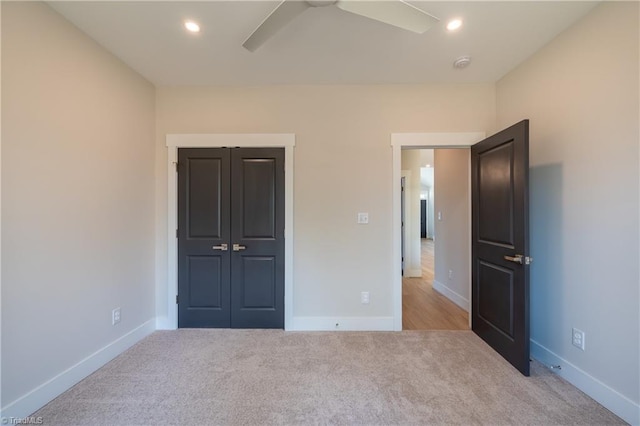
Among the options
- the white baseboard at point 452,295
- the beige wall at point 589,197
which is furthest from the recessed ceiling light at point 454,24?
the white baseboard at point 452,295

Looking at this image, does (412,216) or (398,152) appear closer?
(398,152)

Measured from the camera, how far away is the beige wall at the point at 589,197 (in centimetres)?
158

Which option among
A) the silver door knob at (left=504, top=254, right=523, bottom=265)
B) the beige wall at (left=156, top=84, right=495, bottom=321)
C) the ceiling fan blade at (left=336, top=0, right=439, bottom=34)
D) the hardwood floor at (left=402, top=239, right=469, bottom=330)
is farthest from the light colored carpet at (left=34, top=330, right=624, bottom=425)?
the ceiling fan blade at (left=336, top=0, right=439, bottom=34)

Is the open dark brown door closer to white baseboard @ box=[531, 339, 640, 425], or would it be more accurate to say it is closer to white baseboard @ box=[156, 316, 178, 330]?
white baseboard @ box=[531, 339, 640, 425]

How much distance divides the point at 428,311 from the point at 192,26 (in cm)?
372

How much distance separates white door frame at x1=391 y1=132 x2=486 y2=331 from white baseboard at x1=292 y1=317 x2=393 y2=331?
5.3 inches

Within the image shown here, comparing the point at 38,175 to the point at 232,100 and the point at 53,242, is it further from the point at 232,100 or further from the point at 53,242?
the point at 232,100

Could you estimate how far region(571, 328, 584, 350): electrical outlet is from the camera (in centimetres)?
185

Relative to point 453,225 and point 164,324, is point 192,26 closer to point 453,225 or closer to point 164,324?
point 164,324

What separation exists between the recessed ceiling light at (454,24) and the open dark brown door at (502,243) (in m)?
0.86

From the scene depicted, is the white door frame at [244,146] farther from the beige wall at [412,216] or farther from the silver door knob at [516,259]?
the beige wall at [412,216]

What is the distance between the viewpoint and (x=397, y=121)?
9.14ft

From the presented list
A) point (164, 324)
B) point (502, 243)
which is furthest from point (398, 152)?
point (164, 324)

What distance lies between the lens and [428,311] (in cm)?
328
